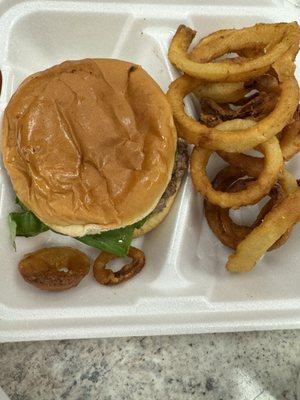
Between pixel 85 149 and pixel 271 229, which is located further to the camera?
pixel 271 229

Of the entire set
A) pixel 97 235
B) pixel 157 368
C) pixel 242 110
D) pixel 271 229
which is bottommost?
pixel 157 368

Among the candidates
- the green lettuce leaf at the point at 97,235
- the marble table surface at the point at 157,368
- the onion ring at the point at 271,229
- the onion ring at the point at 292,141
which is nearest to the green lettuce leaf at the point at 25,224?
the green lettuce leaf at the point at 97,235

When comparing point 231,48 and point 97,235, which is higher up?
point 231,48

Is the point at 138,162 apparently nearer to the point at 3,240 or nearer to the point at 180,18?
the point at 3,240

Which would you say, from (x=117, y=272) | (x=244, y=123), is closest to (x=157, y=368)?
(x=117, y=272)

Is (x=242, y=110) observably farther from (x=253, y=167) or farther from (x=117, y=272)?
(x=117, y=272)

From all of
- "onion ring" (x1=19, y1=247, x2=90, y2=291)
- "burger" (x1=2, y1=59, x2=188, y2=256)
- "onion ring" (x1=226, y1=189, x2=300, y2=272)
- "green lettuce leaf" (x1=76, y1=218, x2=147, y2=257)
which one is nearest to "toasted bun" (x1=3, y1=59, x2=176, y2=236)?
"burger" (x1=2, y1=59, x2=188, y2=256)

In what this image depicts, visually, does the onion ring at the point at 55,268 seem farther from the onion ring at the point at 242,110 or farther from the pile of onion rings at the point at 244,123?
the onion ring at the point at 242,110

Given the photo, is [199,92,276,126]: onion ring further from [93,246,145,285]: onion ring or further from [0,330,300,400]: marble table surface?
[0,330,300,400]: marble table surface
